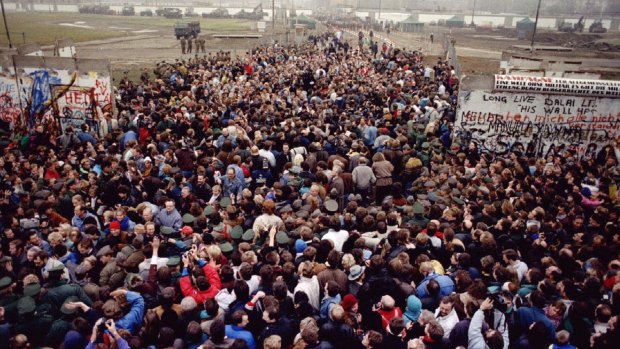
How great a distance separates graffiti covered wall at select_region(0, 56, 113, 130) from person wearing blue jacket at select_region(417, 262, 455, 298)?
41.0ft

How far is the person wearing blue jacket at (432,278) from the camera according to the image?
214 inches

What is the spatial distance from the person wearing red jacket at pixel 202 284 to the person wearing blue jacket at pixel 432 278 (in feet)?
8.52

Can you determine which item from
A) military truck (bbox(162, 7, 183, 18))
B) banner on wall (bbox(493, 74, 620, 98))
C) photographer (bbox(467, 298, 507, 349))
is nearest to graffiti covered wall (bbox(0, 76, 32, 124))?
banner on wall (bbox(493, 74, 620, 98))

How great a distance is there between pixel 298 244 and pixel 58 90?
12.1m

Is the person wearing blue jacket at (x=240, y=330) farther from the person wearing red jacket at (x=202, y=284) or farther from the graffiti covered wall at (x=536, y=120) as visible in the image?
the graffiti covered wall at (x=536, y=120)

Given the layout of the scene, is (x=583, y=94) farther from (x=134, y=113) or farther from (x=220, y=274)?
(x=134, y=113)

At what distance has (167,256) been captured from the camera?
20.5 ft

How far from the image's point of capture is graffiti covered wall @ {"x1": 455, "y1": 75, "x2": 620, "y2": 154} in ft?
42.1

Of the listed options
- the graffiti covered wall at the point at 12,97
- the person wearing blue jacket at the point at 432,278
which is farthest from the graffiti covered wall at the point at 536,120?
the graffiti covered wall at the point at 12,97

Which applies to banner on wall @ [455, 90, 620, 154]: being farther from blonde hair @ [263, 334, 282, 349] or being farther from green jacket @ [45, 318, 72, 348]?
green jacket @ [45, 318, 72, 348]

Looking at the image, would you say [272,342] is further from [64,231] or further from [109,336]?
[64,231]

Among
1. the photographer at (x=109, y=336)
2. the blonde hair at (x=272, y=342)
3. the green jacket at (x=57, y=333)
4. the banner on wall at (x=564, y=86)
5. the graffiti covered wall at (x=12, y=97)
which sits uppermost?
the banner on wall at (x=564, y=86)

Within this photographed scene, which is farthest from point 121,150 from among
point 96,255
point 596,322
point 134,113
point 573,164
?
point 573,164

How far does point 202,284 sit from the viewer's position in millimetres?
5223
